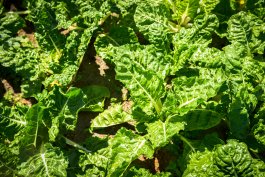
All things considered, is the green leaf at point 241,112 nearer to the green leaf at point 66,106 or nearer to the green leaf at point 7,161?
the green leaf at point 66,106

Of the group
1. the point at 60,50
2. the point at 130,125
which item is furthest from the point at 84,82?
the point at 130,125


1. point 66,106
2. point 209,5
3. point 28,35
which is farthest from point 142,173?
point 28,35

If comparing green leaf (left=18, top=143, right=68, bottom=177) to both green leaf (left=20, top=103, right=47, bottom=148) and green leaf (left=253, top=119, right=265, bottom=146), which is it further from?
green leaf (left=253, top=119, right=265, bottom=146)

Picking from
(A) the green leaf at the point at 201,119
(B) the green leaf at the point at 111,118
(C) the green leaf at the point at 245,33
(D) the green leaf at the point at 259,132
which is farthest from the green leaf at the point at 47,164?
(C) the green leaf at the point at 245,33

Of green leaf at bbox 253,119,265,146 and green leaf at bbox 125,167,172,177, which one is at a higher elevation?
green leaf at bbox 253,119,265,146

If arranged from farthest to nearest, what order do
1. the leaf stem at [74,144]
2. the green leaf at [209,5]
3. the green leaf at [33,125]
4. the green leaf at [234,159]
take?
the green leaf at [209,5] < the leaf stem at [74,144] < the green leaf at [33,125] < the green leaf at [234,159]

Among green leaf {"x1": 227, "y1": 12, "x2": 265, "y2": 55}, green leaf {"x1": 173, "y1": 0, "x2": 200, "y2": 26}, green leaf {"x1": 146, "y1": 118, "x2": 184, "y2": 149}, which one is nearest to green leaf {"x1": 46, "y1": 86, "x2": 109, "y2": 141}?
green leaf {"x1": 146, "y1": 118, "x2": 184, "y2": 149}

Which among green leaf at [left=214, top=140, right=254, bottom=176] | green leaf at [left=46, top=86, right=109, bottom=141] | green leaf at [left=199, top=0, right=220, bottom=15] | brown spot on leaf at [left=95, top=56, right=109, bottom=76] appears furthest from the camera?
brown spot on leaf at [left=95, top=56, right=109, bottom=76]
